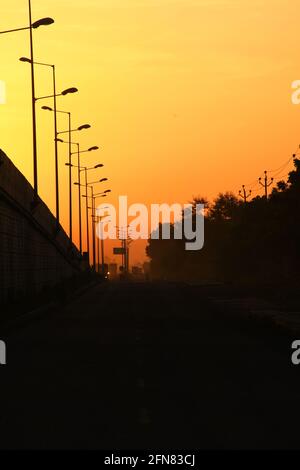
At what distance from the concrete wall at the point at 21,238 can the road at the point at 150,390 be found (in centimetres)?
1711

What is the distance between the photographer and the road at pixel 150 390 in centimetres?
1403

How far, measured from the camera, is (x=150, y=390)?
19234 millimetres

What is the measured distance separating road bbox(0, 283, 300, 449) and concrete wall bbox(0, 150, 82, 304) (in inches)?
673

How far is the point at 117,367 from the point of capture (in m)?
23.9

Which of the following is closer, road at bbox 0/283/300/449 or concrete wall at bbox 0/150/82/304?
road at bbox 0/283/300/449

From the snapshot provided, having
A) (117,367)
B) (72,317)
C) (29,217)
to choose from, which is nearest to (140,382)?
(117,367)

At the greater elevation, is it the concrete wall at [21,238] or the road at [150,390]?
the concrete wall at [21,238]

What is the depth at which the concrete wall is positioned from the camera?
53.4 m

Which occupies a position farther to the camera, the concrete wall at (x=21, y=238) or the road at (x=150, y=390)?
the concrete wall at (x=21, y=238)

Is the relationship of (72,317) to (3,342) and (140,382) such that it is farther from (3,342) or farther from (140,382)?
(140,382)

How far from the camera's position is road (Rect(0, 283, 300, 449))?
A: 46.0 ft

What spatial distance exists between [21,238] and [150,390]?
4446 cm

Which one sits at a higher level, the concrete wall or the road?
the concrete wall

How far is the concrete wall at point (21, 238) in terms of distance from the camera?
53.4 meters
